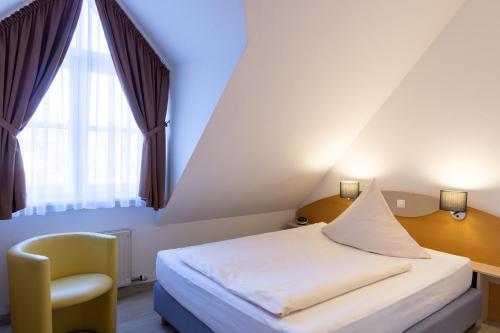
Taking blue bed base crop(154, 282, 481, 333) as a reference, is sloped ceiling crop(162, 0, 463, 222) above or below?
above

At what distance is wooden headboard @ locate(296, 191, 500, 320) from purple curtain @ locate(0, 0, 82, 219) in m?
3.47

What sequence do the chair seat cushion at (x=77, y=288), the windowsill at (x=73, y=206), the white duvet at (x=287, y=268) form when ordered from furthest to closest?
the windowsill at (x=73, y=206) < the chair seat cushion at (x=77, y=288) < the white duvet at (x=287, y=268)

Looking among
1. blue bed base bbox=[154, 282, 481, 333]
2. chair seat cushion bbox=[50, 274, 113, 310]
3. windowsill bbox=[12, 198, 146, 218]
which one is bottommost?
blue bed base bbox=[154, 282, 481, 333]

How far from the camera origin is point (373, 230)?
302 centimetres

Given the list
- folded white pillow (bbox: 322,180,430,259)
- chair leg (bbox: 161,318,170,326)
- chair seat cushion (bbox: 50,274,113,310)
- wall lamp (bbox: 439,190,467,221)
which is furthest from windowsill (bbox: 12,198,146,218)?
wall lamp (bbox: 439,190,467,221)

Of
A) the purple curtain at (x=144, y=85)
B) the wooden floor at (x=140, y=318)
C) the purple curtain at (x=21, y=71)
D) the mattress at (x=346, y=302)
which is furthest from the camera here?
→ the purple curtain at (x=144, y=85)

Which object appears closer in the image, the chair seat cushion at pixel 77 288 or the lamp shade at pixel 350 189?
the chair seat cushion at pixel 77 288

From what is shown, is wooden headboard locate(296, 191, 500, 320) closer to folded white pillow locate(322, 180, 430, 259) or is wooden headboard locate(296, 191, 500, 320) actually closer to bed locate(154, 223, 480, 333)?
bed locate(154, 223, 480, 333)

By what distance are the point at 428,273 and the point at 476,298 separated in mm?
564

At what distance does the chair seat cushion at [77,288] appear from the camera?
225cm

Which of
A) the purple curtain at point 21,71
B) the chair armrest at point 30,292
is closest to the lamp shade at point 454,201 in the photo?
the chair armrest at point 30,292

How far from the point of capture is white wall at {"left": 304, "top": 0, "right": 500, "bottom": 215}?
9.71 ft

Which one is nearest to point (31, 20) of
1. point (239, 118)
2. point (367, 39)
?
point (239, 118)

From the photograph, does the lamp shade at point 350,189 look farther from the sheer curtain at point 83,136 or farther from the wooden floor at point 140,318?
the sheer curtain at point 83,136
